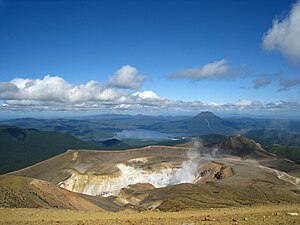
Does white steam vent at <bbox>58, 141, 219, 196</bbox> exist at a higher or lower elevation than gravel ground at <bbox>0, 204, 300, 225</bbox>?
lower

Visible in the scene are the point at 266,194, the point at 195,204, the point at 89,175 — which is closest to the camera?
the point at 195,204

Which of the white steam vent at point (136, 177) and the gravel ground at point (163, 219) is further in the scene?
the white steam vent at point (136, 177)

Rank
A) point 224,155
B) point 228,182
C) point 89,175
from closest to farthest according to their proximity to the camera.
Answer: point 228,182
point 89,175
point 224,155

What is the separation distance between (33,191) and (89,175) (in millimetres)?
60226

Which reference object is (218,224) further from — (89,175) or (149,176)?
(149,176)

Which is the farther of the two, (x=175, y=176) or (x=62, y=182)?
(x=175, y=176)

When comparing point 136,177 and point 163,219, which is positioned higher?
point 163,219

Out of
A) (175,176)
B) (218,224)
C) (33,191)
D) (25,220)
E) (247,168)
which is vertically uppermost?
(218,224)

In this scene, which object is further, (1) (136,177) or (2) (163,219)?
(1) (136,177)

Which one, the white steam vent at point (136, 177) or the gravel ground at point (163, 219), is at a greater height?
the gravel ground at point (163, 219)

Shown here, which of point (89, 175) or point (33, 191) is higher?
point (33, 191)

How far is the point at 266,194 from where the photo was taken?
69562 millimetres

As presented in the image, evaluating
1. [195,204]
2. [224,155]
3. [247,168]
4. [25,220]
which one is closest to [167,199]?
[195,204]

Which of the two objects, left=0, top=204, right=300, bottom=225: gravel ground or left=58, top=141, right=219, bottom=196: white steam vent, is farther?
left=58, top=141, right=219, bottom=196: white steam vent
